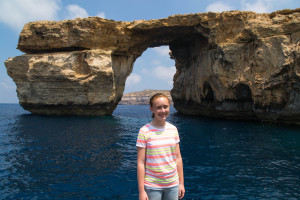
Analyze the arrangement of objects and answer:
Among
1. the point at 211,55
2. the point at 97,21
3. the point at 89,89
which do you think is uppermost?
the point at 97,21

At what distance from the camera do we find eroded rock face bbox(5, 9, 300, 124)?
20203 mm

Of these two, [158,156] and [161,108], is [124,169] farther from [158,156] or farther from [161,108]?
[161,108]

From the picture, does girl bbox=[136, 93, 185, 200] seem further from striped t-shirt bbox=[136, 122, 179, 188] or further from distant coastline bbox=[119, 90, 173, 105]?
distant coastline bbox=[119, 90, 173, 105]

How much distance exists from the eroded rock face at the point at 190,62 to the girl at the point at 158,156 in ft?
66.4

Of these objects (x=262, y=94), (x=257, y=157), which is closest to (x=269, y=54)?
(x=262, y=94)

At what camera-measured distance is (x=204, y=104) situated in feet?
96.9

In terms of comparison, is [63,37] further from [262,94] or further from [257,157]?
[257,157]

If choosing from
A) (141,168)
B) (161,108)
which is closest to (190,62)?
(161,108)

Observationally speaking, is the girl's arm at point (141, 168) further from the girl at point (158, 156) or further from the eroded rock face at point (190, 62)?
the eroded rock face at point (190, 62)

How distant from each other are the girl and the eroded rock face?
20.2m

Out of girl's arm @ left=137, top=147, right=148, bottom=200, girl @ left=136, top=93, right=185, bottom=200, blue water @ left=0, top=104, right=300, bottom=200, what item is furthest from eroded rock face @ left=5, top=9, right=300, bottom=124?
girl's arm @ left=137, top=147, right=148, bottom=200

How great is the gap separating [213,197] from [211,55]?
22133mm

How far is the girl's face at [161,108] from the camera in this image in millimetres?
2920

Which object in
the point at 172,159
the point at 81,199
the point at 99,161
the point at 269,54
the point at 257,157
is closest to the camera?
the point at 172,159
